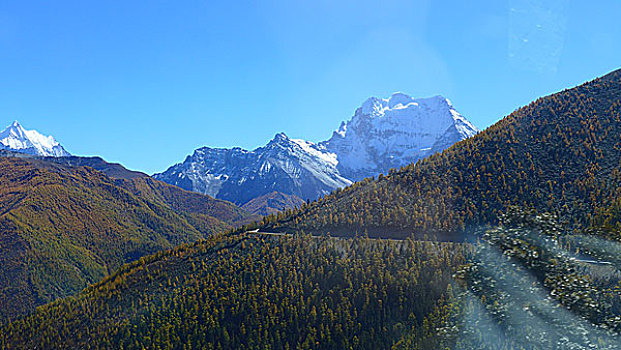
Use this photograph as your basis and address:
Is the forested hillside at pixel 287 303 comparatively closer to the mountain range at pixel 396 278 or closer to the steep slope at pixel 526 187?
the mountain range at pixel 396 278

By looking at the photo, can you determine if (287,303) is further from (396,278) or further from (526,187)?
(526,187)

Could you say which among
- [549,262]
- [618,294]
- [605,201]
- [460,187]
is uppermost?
[460,187]

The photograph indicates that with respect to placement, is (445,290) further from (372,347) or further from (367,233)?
(367,233)

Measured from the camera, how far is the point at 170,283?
192m

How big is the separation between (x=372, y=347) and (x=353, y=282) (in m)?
25.0

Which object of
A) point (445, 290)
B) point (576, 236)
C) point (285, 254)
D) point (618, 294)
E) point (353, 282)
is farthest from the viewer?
point (285, 254)

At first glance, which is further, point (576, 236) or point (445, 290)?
point (445, 290)

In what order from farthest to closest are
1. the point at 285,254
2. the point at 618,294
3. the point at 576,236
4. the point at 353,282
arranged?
the point at 285,254, the point at 353,282, the point at 576,236, the point at 618,294

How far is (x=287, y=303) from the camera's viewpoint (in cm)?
15812

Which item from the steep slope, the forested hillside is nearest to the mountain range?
the forested hillside

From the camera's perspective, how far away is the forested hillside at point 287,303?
139 metres

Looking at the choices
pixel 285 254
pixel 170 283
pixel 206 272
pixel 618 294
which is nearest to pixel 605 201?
pixel 618 294

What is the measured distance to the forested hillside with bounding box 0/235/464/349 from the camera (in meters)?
139

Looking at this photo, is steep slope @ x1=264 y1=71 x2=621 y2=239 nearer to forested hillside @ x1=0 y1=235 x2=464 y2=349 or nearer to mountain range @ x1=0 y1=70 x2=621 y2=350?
mountain range @ x1=0 y1=70 x2=621 y2=350
